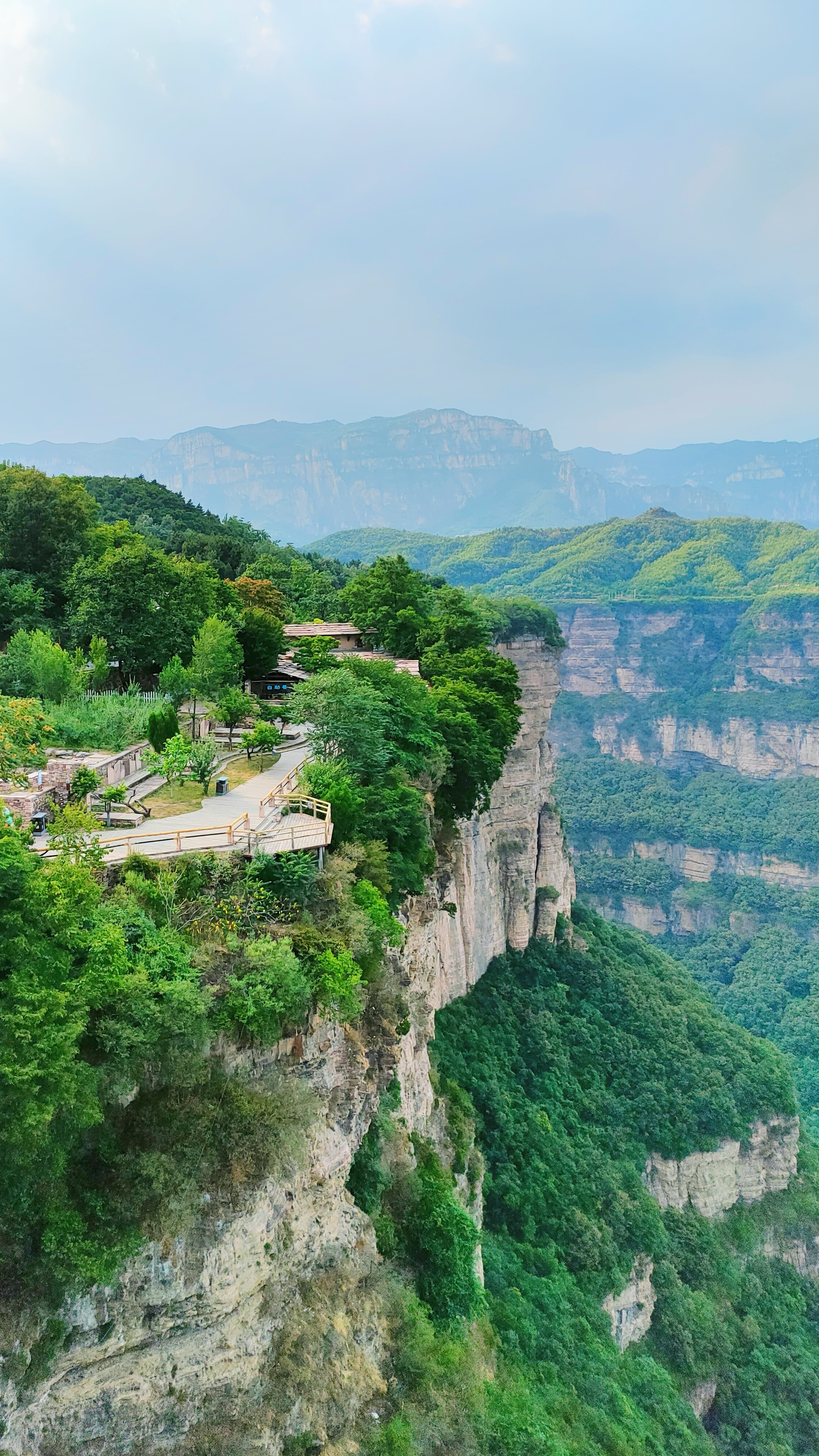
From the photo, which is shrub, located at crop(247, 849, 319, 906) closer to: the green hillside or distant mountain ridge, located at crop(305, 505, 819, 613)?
distant mountain ridge, located at crop(305, 505, 819, 613)

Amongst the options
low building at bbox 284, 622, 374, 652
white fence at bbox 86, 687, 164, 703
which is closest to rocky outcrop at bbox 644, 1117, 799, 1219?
low building at bbox 284, 622, 374, 652

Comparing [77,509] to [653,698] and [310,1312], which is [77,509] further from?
[653,698]

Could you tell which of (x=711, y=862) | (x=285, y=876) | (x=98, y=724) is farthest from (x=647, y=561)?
(x=285, y=876)

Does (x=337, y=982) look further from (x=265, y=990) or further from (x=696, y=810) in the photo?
(x=696, y=810)

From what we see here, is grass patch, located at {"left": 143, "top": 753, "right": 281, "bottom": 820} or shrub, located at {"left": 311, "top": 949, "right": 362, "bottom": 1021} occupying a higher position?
grass patch, located at {"left": 143, "top": 753, "right": 281, "bottom": 820}

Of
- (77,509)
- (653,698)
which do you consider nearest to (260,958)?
(77,509)

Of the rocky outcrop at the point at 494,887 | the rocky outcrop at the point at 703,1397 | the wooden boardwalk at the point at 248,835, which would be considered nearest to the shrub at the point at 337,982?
the wooden boardwalk at the point at 248,835
